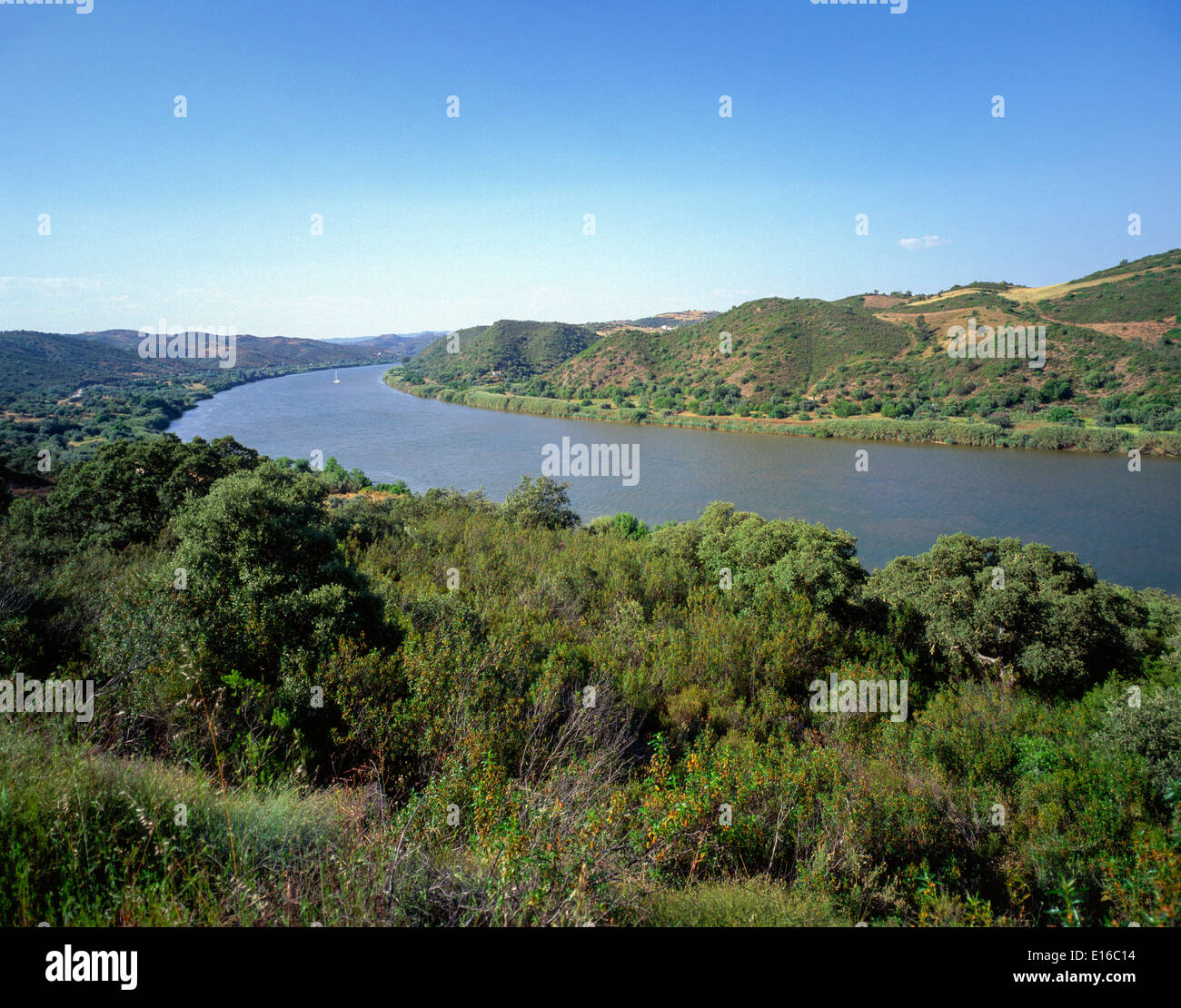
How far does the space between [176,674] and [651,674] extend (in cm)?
606

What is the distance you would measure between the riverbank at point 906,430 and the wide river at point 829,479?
159 cm

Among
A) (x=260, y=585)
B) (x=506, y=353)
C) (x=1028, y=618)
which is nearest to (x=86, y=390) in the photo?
(x=506, y=353)

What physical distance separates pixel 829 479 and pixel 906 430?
59.2ft

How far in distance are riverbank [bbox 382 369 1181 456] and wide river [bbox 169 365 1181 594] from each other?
1.59m

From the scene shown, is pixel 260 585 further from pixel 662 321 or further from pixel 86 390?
pixel 662 321

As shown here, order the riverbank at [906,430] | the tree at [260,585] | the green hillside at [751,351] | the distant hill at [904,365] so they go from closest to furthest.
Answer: the tree at [260,585]
the riverbank at [906,430]
the distant hill at [904,365]
the green hillside at [751,351]

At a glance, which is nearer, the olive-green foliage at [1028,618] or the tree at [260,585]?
the tree at [260,585]

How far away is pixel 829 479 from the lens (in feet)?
130

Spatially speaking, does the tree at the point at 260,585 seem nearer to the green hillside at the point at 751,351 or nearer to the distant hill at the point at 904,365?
the distant hill at the point at 904,365

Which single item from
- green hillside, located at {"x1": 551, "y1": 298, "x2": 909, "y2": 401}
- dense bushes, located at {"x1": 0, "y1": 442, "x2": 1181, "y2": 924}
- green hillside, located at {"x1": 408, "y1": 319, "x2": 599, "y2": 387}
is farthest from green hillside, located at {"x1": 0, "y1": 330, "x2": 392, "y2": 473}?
green hillside, located at {"x1": 551, "y1": 298, "x2": 909, "y2": 401}

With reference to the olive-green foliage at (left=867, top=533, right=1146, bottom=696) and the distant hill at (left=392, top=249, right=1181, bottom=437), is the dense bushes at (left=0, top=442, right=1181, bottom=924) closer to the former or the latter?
the olive-green foliage at (left=867, top=533, right=1146, bottom=696)

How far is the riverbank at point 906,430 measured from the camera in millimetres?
43375

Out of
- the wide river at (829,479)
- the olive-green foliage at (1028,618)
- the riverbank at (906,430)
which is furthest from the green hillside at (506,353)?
the olive-green foliage at (1028,618)

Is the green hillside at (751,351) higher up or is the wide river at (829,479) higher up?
the green hillside at (751,351)
